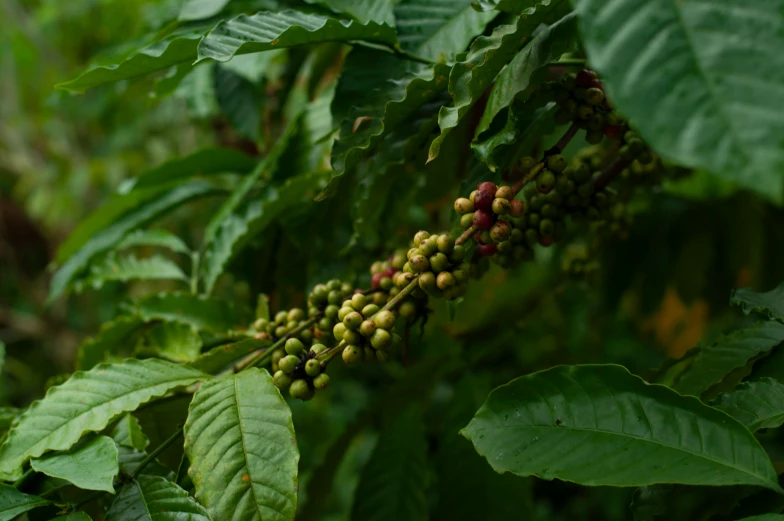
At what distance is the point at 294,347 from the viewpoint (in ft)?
2.68

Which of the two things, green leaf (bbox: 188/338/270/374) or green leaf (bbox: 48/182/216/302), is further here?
green leaf (bbox: 48/182/216/302)

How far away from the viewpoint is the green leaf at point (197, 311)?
44.9 inches

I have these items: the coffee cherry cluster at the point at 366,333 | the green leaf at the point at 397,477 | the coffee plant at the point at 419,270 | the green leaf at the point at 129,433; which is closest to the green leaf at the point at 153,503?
the coffee plant at the point at 419,270

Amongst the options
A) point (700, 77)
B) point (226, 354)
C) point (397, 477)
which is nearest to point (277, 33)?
point (226, 354)

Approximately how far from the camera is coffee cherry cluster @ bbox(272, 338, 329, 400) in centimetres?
77

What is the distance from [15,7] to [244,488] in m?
3.68

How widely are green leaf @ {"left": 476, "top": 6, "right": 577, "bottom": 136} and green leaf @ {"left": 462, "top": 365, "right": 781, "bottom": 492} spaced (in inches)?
12.5

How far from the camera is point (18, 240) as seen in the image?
4371 mm

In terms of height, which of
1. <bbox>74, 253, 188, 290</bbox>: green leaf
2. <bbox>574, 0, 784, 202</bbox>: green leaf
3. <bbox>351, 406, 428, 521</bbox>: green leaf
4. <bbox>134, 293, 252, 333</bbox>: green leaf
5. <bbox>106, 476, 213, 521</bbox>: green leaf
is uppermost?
<bbox>574, 0, 784, 202</bbox>: green leaf

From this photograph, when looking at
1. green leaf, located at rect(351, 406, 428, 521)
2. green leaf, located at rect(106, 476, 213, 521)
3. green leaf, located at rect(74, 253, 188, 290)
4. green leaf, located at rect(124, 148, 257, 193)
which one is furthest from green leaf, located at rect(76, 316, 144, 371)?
green leaf, located at rect(351, 406, 428, 521)

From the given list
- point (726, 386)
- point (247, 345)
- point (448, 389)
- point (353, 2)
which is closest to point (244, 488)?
point (247, 345)

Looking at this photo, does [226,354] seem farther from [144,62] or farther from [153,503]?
[144,62]

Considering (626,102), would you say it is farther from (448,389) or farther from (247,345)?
(448,389)

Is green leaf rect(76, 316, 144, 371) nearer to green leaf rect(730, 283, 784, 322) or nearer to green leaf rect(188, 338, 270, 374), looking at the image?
green leaf rect(188, 338, 270, 374)
